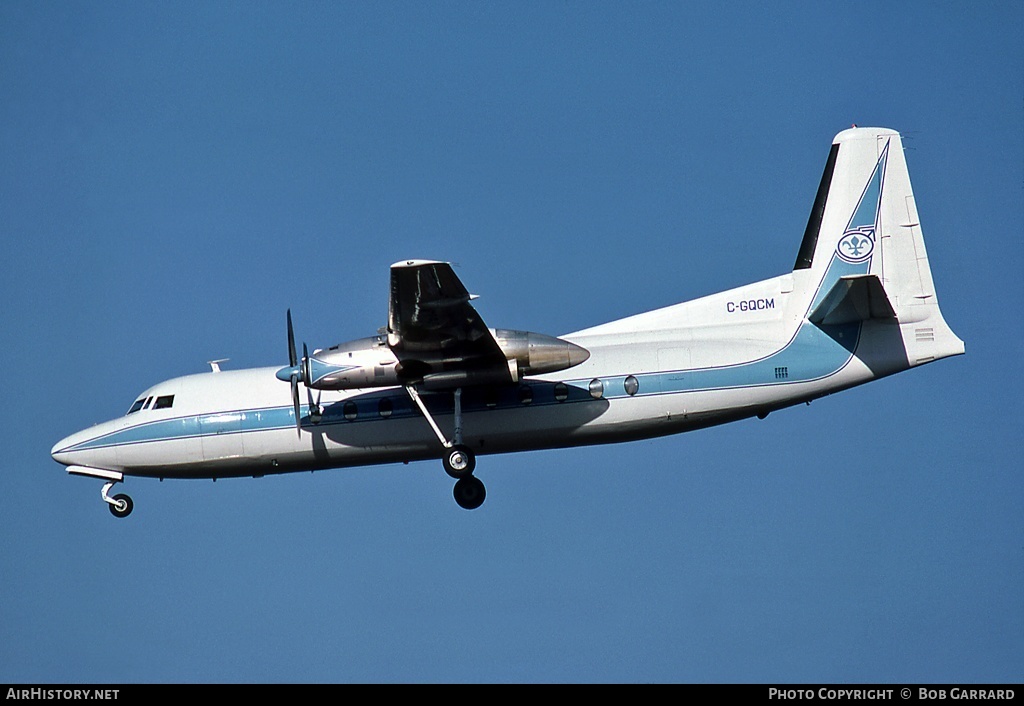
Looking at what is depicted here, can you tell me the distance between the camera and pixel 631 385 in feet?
71.2

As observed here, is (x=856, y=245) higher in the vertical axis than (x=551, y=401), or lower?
higher

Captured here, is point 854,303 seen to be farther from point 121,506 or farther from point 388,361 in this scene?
point 121,506

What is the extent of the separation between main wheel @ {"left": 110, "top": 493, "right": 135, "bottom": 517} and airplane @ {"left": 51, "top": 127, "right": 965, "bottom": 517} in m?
0.03

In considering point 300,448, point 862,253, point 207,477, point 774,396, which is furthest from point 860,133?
point 207,477

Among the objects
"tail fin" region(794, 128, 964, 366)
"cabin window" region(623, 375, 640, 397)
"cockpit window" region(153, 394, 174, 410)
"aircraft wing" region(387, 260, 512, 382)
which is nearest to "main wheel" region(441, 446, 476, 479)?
"aircraft wing" region(387, 260, 512, 382)

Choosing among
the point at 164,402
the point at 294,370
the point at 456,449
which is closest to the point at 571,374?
the point at 456,449

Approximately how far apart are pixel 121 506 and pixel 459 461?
6.63 m

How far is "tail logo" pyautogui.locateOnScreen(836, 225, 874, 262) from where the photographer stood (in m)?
22.7

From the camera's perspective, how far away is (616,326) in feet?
76.3

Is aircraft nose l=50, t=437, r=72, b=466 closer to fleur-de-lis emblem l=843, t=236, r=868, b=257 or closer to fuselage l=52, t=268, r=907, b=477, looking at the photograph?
fuselage l=52, t=268, r=907, b=477

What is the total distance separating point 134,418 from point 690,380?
1012 centimetres

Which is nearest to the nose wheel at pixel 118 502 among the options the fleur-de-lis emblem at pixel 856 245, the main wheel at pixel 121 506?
the main wheel at pixel 121 506

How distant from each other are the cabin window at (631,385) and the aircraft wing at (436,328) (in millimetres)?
2037
